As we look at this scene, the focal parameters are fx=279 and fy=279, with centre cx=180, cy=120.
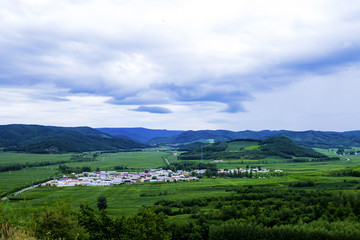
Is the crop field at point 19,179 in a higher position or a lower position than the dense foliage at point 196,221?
lower

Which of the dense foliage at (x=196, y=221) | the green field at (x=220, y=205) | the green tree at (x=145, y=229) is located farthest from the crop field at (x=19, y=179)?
the green tree at (x=145, y=229)

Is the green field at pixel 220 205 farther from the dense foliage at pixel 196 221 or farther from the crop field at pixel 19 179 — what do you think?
the crop field at pixel 19 179

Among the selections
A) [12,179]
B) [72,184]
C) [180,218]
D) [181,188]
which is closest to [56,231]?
[180,218]

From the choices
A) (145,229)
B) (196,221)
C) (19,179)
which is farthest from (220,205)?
(19,179)

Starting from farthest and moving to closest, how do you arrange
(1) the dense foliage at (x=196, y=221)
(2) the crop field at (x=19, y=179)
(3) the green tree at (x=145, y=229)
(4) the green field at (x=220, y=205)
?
(2) the crop field at (x=19, y=179), (4) the green field at (x=220, y=205), (3) the green tree at (x=145, y=229), (1) the dense foliage at (x=196, y=221)

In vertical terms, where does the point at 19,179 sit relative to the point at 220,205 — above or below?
below

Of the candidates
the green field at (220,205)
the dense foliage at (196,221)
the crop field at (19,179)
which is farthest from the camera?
the crop field at (19,179)

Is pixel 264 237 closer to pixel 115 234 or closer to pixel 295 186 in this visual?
pixel 115 234

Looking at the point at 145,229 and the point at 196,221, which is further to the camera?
the point at 196,221

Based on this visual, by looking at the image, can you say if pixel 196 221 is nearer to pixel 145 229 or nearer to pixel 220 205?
pixel 220 205

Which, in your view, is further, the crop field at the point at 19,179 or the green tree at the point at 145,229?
the crop field at the point at 19,179

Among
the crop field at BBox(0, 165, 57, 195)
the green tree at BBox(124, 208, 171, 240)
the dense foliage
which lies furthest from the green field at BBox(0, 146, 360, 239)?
the green tree at BBox(124, 208, 171, 240)
